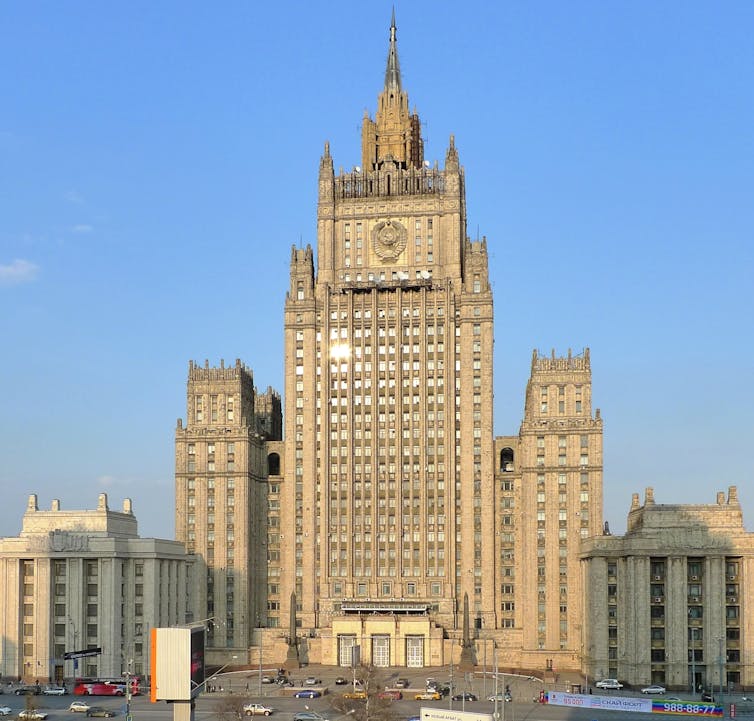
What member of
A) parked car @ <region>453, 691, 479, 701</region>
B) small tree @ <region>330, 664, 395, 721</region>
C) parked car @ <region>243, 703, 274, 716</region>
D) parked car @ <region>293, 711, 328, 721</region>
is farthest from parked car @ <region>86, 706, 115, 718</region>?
parked car @ <region>453, 691, 479, 701</region>

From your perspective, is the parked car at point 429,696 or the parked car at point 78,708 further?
the parked car at point 429,696

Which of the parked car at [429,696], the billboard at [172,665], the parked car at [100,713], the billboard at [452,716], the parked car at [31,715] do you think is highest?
the billboard at [172,665]

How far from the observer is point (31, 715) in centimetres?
16112

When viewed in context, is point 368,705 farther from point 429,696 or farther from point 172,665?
point 172,665

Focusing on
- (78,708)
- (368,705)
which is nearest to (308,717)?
(368,705)

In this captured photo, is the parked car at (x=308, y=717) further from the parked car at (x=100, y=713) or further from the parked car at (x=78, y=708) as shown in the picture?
the parked car at (x=78, y=708)

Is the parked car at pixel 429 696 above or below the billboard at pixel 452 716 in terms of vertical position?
below

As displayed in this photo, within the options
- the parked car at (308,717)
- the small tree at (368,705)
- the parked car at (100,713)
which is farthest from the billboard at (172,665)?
the parked car at (100,713)

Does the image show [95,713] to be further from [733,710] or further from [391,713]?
[733,710]

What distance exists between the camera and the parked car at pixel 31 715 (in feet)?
520

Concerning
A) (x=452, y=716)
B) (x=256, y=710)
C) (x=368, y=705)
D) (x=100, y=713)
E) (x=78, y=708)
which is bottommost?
(x=78, y=708)

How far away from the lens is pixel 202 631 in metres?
142

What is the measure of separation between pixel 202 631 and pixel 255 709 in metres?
37.5

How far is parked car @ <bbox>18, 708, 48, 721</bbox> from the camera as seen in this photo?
520 ft
